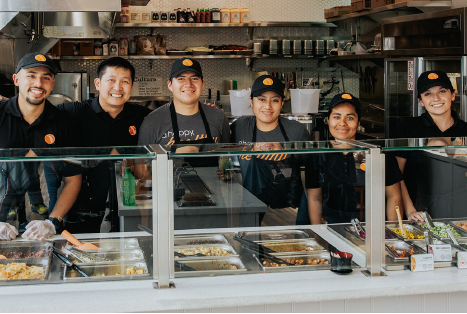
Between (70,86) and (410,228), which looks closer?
(410,228)

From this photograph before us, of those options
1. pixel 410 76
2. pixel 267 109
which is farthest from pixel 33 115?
pixel 410 76

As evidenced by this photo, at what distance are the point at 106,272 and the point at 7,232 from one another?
0.52 metres

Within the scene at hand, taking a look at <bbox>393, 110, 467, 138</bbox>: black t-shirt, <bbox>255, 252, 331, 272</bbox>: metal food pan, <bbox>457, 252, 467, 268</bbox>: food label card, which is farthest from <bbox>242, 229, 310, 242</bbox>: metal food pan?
<bbox>393, 110, 467, 138</bbox>: black t-shirt

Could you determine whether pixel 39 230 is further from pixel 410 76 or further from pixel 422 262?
pixel 410 76

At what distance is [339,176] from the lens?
6.78 feet

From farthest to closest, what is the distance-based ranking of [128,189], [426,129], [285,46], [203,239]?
[285,46] < [426,129] < [203,239] < [128,189]

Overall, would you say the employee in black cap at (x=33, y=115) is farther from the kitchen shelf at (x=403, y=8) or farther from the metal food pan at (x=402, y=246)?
the kitchen shelf at (x=403, y=8)

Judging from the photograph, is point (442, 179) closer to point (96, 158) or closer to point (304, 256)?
point (304, 256)

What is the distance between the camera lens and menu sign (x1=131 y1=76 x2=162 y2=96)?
7.47 meters

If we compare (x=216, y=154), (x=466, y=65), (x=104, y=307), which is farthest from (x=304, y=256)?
(x=466, y=65)

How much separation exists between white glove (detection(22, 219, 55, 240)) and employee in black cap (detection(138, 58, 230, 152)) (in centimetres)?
87

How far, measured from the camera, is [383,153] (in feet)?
5.88

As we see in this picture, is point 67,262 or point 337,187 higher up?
point 337,187

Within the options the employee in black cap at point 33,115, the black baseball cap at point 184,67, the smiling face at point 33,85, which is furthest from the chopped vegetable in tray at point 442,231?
the smiling face at point 33,85
